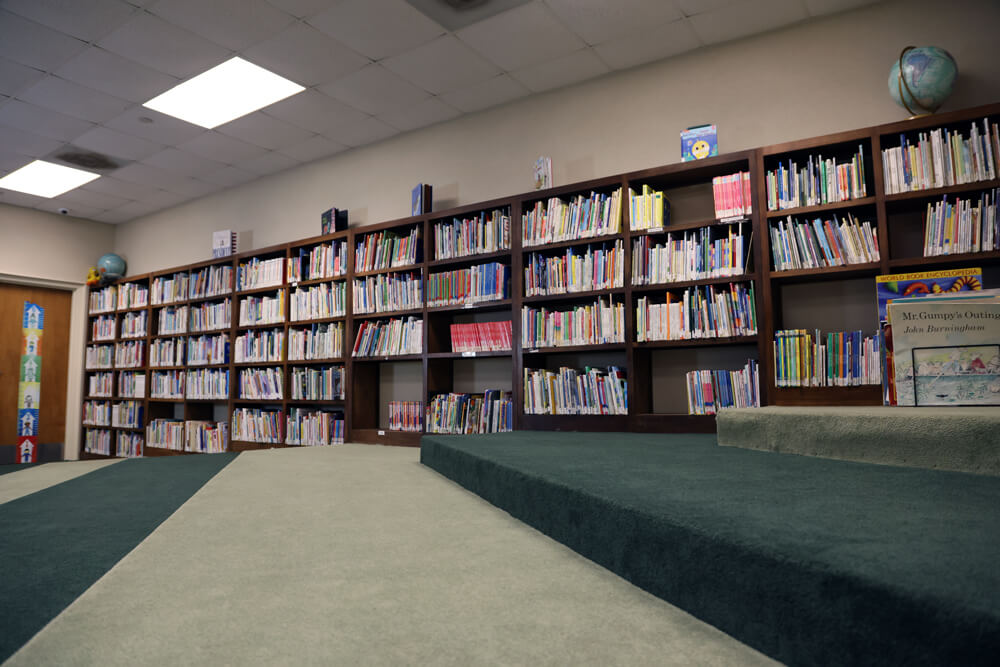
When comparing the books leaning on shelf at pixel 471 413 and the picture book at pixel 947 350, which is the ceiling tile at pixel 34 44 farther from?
the picture book at pixel 947 350

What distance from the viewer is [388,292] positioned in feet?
15.1

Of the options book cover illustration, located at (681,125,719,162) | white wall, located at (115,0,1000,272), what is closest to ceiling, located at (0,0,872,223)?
white wall, located at (115,0,1000,272)

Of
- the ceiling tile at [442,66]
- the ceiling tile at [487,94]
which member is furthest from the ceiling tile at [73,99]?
the ceiling tile at [487,94]

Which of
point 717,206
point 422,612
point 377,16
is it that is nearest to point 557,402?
point 717,206

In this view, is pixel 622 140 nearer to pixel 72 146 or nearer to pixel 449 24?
pixel 449 24

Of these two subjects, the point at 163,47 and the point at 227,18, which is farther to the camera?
the point at 163,47

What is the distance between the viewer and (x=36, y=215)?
6.90 metres

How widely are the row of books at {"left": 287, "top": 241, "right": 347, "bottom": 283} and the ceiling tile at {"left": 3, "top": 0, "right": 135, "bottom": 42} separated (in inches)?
80.2

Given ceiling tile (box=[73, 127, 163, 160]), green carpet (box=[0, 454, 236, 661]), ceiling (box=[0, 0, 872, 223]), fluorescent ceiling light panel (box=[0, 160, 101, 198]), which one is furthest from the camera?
fluorescent ceiling light panel (box=[0, 160, 101, 198])

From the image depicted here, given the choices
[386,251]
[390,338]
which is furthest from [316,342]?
[386,251]

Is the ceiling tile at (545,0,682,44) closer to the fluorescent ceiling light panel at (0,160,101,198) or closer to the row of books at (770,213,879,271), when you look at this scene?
the row of books at (770,213,879,271)

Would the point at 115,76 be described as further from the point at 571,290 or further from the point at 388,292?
the point at 571,290

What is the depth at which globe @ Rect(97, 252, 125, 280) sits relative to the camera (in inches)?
284

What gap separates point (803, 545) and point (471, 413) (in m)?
3.36
